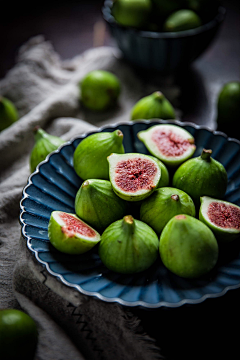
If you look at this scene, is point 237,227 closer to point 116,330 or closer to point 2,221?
point 116,330

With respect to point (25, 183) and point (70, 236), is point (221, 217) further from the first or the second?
point (25, 183)

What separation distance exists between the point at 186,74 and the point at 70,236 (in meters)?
2.05

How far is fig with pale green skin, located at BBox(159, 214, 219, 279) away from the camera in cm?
116

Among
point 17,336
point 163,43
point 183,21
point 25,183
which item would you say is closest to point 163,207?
point 17,336

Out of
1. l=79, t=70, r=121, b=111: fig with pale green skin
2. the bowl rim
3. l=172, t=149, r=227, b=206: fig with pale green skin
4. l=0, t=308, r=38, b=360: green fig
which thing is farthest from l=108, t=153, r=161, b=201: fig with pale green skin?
the bowl rim

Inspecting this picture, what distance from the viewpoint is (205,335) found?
48.1 inches

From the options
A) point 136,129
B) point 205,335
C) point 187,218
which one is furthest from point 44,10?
point 205,335

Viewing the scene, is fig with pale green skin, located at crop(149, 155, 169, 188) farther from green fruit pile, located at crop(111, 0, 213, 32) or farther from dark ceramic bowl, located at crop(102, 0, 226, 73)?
green fruit pile, located at crop(111, 0, 213, 32)

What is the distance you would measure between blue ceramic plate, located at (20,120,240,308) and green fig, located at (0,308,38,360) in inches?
8.6

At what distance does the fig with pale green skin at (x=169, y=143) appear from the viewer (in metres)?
1.61

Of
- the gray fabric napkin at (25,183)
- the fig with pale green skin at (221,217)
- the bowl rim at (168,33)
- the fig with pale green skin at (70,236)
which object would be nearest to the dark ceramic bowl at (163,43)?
the bowl rim at (168,33)

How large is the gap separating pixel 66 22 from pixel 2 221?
97.7 inches

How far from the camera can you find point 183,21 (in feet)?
7.70

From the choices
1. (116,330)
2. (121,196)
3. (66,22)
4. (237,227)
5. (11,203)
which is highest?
(66,22)
